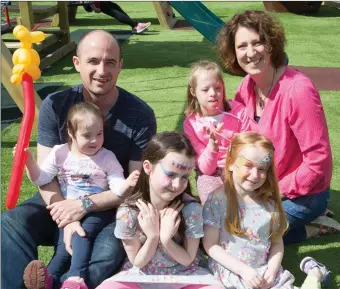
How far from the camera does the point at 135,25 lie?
11.2 meters

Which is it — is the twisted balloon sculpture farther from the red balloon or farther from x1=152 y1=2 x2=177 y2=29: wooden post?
x1=152 y1=2 x2=177 y2=29: wooden post

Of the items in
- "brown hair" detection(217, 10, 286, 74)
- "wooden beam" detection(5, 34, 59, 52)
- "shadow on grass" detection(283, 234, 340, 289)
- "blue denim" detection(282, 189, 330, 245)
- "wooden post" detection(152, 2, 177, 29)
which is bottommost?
"wooden post" detection(152, 2, 177, 29)

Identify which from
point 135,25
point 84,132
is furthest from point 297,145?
point 135,25

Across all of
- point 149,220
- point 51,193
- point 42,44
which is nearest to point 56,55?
point 42,44

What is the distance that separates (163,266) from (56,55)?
6.70 metres

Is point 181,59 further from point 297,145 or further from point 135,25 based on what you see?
Answer: point 297,145

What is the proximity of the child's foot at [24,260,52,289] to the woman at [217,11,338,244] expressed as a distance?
1.37 meters

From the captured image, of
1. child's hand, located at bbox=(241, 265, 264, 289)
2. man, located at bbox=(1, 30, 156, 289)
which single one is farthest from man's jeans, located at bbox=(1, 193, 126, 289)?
child's hand, located at bbox=(241, 265, 264, 289)

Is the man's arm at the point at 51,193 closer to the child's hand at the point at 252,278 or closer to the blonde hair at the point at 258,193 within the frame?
the blonde hair at the point at 258,193

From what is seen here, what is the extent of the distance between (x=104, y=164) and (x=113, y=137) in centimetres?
A: 17

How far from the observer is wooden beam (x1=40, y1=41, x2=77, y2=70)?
323 inches

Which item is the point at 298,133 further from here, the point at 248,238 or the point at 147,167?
the point at 147,167

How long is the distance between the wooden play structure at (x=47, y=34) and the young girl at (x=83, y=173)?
17.5 feet

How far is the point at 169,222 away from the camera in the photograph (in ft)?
8.00
